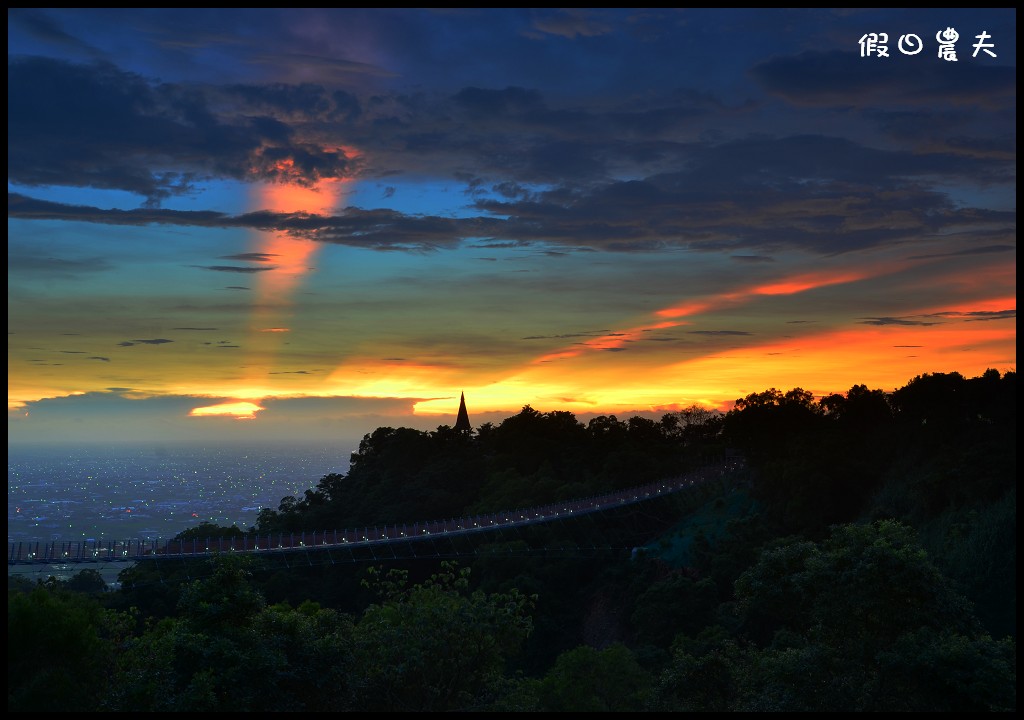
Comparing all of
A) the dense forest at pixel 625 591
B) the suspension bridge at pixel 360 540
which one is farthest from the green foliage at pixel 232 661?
the suspension bridge at pixel 360 540

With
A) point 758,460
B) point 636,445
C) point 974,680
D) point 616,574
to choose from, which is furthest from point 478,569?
point 974,680

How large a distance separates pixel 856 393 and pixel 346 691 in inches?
1431

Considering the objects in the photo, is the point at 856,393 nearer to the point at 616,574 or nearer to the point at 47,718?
the point at 616,574

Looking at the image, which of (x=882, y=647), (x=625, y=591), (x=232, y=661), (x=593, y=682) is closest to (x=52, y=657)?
(x=232, y=661)

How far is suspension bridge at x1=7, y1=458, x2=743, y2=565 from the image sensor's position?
28266mm

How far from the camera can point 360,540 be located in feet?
122

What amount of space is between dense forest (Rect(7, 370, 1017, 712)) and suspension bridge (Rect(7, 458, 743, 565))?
92cm

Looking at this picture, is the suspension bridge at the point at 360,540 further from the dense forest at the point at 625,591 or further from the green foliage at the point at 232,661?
the green foliage at the point at 232,661

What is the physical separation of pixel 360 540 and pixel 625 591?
11.5 m

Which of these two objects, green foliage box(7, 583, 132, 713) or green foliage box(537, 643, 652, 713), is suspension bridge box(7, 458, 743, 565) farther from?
green foliage box(537, 643, 652, 713)

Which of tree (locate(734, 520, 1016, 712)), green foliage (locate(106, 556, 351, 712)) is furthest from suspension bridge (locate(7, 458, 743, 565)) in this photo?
tree (locate(734, 520, 1016, 712))

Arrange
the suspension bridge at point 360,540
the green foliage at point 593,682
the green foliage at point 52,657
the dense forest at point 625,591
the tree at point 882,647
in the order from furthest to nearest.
→ the suspension bridge at point 360,540
the green foliage at point 593,682
the dense forest at point 625,591
the green foliage at point 52,657
the tree at point 882,647

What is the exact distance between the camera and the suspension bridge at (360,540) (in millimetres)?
28266

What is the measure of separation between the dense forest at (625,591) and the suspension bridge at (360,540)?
92 centimetres
